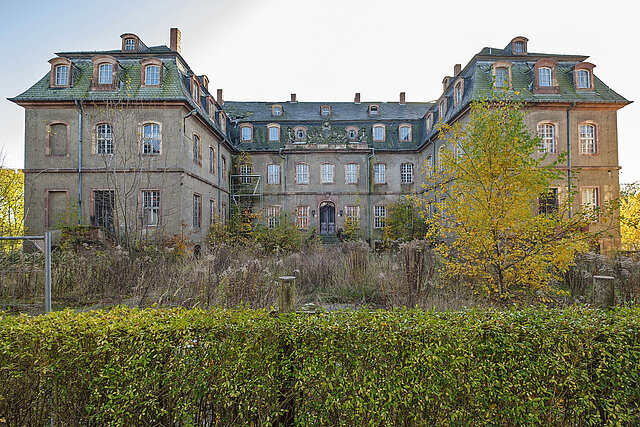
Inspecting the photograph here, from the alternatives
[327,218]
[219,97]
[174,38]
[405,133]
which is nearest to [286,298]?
[174,38]

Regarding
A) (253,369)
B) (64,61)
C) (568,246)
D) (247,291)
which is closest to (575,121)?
(568,246)

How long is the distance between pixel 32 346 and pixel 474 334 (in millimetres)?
3612

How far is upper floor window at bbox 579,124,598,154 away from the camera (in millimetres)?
17719

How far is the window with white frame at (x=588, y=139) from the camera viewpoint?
17.7 m

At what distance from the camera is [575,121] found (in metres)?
17.6

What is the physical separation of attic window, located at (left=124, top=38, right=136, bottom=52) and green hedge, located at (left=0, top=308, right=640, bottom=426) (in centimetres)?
1923

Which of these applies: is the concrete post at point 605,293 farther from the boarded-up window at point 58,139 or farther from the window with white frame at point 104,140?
the boarded-up window at point 58,139

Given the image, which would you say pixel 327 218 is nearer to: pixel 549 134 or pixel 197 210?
pixel 197 210

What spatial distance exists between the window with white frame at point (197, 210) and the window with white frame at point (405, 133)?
16243mm

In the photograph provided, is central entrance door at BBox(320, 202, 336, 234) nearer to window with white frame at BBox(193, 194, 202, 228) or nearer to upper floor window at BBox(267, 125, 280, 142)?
upper floor window at BBox(267, 125, 280, 142)

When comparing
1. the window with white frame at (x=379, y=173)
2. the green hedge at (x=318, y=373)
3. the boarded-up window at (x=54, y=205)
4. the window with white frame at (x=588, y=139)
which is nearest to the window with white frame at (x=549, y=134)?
the window with white frame at (x=588, y=139)

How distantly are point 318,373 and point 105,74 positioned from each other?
18688 mm

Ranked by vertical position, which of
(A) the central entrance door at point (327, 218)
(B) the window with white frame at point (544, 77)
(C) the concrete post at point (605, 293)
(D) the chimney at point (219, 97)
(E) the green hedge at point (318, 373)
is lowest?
(E) the green hedge at point (318, 373)

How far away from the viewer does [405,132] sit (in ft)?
86.0
